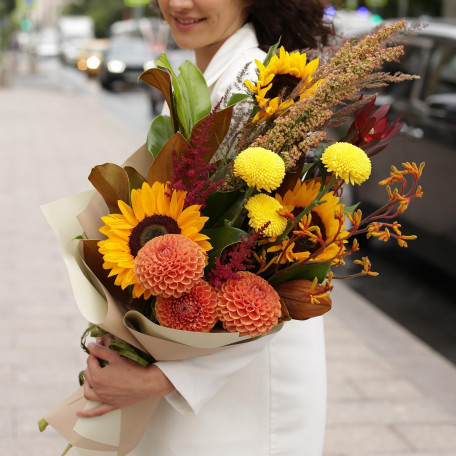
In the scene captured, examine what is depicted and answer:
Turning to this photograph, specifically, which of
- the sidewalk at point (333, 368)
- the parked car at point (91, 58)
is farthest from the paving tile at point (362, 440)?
the parked car at point (91, 58)

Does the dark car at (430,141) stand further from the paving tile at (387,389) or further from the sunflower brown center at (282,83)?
the sunflower brown center at (282,83)

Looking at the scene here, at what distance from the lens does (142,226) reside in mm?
1429

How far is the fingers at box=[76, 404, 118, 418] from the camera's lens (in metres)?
1.53

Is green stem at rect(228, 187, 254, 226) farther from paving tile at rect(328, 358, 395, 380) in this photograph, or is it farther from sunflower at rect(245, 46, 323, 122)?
paving tile at rect(328, 358, 395, 380)

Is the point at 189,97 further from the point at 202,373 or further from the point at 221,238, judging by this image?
the point at 202,373

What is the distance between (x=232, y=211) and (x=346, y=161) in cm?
23

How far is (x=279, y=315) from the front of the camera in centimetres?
139

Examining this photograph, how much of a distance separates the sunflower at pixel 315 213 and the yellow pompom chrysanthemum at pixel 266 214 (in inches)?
2.0

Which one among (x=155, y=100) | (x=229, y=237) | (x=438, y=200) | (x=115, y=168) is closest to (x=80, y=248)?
(x=115, y=168)

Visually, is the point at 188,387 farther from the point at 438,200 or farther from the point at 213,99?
the point at 438,200

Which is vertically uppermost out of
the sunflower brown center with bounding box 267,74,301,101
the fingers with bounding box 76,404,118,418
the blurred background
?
the sunflower brown center with bounding box 267,74,301,101

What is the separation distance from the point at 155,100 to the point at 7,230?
9.53m

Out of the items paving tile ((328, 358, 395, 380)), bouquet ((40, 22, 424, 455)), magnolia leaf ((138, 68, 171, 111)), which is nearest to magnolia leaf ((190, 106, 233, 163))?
bouquet ((40, 22, 424, 455))

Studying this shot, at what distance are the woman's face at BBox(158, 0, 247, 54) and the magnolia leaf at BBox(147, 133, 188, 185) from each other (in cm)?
51
